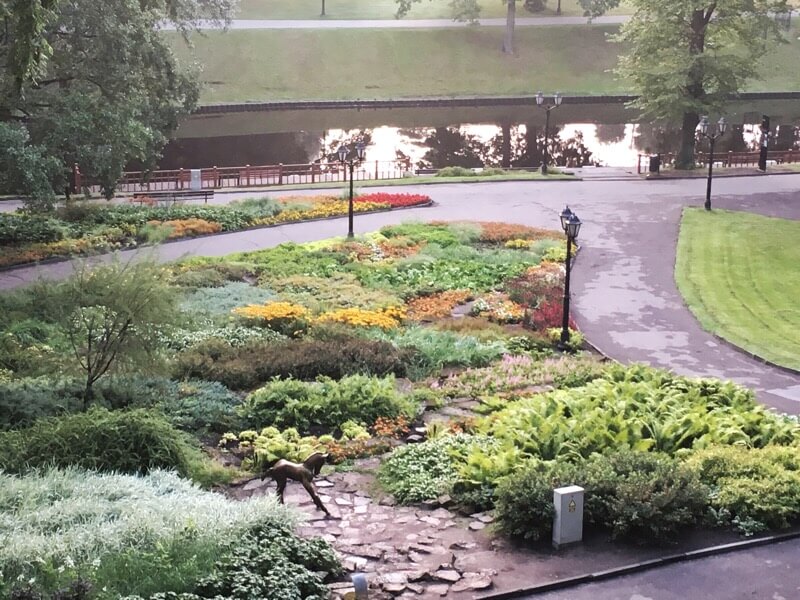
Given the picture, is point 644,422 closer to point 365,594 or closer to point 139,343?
point 365,594

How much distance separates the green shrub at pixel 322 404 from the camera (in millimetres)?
13828

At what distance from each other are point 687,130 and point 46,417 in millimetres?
36622

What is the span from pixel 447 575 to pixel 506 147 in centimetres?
4625

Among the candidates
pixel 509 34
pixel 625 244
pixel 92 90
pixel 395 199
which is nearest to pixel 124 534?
pixel 92 90

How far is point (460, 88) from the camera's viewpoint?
2496 inches

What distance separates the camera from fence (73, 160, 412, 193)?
36.9m

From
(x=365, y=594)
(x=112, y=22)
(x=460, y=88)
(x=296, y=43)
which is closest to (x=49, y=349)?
(x=365, y=594)

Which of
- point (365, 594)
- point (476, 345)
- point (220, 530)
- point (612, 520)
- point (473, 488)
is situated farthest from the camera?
point (476, 345)

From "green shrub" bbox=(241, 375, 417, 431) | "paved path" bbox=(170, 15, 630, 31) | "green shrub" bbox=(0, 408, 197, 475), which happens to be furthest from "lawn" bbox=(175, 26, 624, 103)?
"green shrub" bbox=(0, 408, 197, 475)

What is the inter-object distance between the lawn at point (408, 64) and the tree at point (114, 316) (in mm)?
46840

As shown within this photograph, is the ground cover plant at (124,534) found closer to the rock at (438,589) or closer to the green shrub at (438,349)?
the rock at (438,589)

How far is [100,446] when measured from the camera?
37.0ft

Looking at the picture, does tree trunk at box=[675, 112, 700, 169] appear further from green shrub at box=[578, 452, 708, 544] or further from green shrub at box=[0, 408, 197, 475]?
green shrub at box=[0, 408, 197, 475]

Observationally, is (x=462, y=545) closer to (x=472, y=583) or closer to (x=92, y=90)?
(x=472, y=583)
